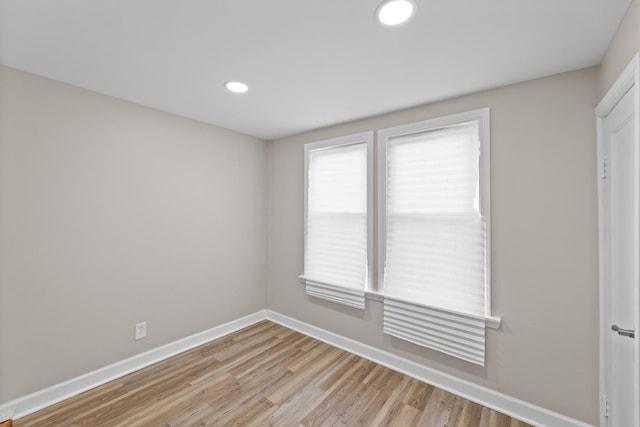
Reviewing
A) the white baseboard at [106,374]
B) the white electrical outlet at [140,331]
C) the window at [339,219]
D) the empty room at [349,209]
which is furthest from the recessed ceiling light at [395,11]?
the white baseboard at [106,374]

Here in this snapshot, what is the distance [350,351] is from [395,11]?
2776 millimetres

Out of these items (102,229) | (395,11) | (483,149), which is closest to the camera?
(395,11)

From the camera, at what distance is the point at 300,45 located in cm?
155

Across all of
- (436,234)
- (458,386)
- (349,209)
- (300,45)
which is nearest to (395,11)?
(300,45)

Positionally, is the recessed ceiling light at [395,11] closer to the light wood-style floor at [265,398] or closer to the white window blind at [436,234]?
the white window blind at [436,234]

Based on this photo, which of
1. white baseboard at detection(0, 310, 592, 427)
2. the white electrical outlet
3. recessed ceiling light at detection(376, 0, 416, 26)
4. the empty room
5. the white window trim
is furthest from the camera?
the white electrical outlet

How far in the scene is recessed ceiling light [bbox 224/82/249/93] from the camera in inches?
80.6

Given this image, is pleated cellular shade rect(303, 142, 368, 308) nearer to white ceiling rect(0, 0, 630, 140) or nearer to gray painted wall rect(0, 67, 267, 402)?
white ceiling rect(0, 0, 630, 140)

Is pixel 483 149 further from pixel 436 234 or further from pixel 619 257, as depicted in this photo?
pixel 619 257

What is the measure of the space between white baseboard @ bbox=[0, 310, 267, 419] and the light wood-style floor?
0.06 m

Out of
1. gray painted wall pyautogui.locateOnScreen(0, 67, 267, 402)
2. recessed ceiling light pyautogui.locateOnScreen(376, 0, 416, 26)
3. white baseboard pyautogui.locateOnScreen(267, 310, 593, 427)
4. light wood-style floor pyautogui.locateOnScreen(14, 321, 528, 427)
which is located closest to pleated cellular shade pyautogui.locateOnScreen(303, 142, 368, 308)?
white baseboard pyautogui.locateOnScreen(267, 310, 593, 427)

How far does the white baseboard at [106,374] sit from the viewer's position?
1853 millimetres

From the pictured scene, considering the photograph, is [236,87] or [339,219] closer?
[236,87]

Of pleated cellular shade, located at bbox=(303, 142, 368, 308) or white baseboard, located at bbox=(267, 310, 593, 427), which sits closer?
white baseboard, located at bbox=(267, 310, 593, 427)
